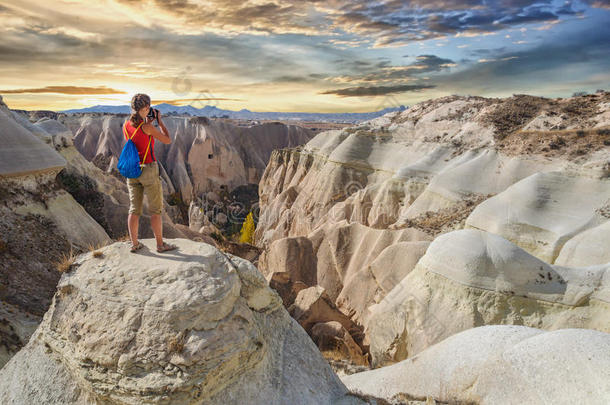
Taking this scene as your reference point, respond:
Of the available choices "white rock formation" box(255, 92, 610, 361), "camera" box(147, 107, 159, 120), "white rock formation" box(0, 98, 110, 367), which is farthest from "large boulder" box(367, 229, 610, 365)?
"white rock formation" box(0, 98, 110, 367)

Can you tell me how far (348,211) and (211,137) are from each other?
142 feet

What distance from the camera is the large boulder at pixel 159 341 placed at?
12.4 feet

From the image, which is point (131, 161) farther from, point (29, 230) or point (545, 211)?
point (545, 211)

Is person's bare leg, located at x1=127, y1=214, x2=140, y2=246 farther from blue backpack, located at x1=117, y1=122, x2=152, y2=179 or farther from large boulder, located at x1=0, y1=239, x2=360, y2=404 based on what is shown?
blue backpack, located at x1=117, y1=122, x2=152, y2=179

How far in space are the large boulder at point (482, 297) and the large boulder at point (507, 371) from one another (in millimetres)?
2396

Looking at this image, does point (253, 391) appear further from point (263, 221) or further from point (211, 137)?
point (211, 137)

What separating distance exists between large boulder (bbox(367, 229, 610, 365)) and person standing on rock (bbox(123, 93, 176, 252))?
21.3ft

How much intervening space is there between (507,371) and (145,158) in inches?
220

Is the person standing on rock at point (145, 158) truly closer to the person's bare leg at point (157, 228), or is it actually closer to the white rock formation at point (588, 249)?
the person's bare leg at point (157, 228)

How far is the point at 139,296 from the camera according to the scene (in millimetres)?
4016

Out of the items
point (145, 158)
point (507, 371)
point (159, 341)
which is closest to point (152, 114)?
point (145, 158)

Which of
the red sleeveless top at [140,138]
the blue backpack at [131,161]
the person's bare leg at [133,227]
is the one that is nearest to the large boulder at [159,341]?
the person's bare leg at [133,227]

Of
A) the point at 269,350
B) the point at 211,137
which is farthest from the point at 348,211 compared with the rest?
the point at 211,137

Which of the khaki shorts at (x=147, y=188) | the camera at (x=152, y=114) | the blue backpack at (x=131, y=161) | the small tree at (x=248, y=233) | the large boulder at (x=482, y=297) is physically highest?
the camera at (x=152, y=114)
